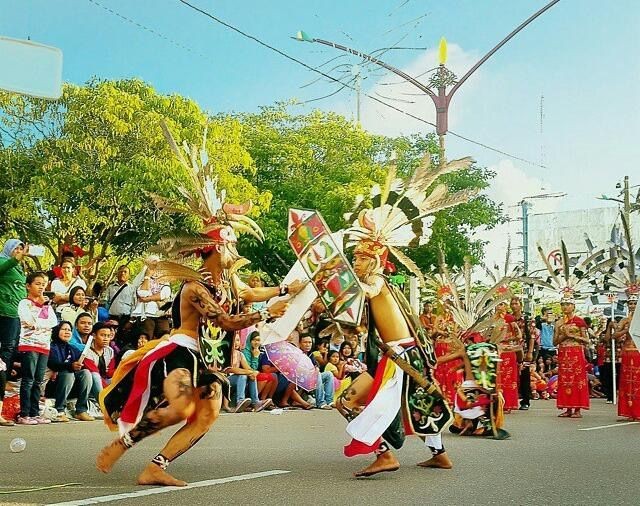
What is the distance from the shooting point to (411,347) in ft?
24.6

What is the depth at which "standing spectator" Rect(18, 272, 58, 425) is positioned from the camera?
11391mm

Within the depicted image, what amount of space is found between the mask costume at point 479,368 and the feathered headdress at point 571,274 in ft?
14.7

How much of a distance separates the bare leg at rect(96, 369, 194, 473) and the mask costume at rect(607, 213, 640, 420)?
28.3 feet

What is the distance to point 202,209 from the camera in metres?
6.99

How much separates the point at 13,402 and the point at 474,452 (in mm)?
5677

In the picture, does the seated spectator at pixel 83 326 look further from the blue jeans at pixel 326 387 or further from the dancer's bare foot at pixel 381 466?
the dancer's bare foot at pixel 381 466

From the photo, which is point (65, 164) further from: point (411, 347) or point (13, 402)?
point (411, 347)

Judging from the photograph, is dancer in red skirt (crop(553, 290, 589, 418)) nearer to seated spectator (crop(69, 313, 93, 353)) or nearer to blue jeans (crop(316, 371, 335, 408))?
blue jeans (crop(316, 371, 335, 408))

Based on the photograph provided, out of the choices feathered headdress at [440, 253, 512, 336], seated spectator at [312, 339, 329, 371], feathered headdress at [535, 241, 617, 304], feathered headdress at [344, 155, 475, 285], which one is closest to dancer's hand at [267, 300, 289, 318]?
feathered headdress at [344, 155, 475, 285]

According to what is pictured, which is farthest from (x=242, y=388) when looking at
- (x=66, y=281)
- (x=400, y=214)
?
(x=400, y=214)

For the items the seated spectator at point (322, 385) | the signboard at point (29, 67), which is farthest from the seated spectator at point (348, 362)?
the signboard at point (29, 67)

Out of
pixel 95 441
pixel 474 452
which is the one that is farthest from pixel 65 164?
pixel 474 452

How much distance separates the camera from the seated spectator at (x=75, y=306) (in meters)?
12.7

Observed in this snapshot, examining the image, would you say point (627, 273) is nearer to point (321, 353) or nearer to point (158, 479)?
point (321, 353)
